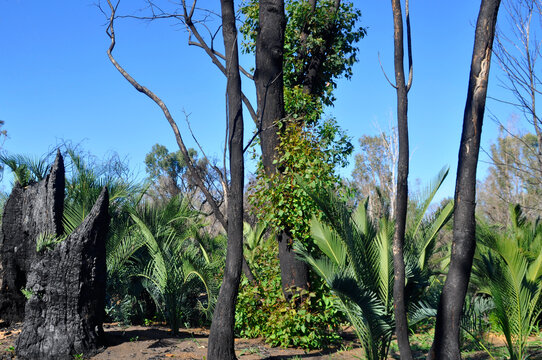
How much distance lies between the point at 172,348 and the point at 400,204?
3762 mm

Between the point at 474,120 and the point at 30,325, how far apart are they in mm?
6000

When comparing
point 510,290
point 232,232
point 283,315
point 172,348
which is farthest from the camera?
point 283,315

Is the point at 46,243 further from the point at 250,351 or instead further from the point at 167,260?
the point at 250,351

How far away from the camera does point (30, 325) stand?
6441 mm

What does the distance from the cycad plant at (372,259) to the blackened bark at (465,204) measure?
653mm

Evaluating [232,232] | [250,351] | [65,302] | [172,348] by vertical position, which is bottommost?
[250,351]

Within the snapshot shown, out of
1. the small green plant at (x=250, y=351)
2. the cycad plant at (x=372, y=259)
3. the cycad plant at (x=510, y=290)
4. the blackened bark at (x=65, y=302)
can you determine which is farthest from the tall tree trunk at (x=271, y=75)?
the cycad plant at (x=510, y=290)

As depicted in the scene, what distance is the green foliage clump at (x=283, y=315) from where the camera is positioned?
24.4ft

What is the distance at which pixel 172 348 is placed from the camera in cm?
679

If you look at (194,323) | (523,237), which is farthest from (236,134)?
(523,237)

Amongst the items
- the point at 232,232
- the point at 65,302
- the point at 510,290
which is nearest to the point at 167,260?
the point at 65,302

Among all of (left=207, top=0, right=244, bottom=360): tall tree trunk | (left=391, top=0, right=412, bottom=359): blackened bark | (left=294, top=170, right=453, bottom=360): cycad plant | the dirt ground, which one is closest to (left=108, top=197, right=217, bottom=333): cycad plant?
the dirt ground

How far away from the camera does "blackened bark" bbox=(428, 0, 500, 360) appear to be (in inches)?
201

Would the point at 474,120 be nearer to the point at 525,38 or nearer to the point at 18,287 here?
the point at 525,38
